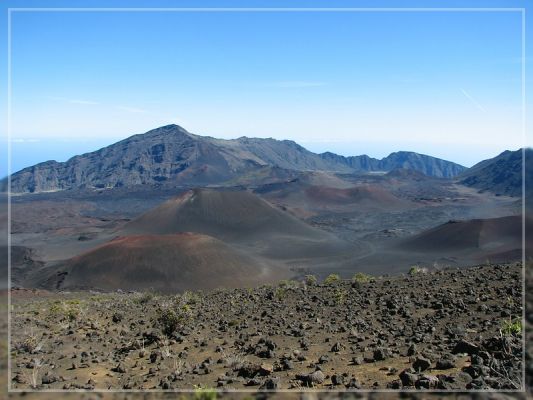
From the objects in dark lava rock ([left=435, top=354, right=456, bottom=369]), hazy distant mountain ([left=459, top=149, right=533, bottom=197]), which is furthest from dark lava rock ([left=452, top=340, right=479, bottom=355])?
hazy distant mountain ([left=459, top=149, right=533, bottom=197])

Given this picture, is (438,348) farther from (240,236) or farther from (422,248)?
(240,236)

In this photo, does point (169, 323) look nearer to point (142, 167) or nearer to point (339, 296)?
point (339, 296)

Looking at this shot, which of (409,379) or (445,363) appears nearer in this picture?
(409,379)

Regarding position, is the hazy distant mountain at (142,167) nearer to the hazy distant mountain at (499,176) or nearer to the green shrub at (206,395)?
the hazy distant mountain at (499,176)

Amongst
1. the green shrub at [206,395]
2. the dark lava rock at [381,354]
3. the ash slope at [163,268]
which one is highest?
the green shrub at [206,395]

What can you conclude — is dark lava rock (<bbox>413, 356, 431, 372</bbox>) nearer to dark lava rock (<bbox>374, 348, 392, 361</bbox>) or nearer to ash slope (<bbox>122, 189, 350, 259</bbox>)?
dark lava rock (<bbox>374, 348, 392, 361</bbox>)

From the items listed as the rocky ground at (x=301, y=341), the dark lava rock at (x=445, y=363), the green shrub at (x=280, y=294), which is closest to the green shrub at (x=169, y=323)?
the rocky ground at (x=301, y=341)

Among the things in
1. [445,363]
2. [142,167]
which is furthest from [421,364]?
[142,167]
